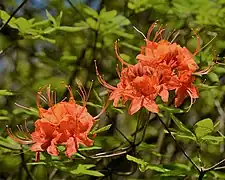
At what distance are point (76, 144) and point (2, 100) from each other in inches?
71.8

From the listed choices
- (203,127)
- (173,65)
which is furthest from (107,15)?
(203,127)

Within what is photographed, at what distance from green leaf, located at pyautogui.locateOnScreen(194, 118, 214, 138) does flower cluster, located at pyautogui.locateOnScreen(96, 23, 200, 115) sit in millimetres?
102

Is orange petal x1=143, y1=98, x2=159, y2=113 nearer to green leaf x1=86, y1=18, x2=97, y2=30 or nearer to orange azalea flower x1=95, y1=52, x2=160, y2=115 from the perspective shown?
orange azalea flower x1=95, y1=52, x2=160, y2=115

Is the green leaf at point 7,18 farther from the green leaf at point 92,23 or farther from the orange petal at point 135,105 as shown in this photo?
the orange petal at point 135,105

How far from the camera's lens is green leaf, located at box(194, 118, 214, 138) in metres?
1.95

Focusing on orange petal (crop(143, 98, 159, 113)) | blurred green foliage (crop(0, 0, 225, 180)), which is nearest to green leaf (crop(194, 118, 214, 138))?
blurred green foliage (crop(0, 0, 225, 180))

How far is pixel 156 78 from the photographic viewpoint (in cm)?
194

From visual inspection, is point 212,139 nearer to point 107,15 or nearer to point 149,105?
point 149,105

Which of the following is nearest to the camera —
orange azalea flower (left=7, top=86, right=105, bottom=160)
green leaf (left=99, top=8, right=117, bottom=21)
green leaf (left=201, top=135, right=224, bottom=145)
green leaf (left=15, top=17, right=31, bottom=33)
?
orange azalea flower (left=7, top=86, right=105, bottom=160)

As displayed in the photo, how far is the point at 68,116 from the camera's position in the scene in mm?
1861

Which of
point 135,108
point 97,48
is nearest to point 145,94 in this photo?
point 135,108

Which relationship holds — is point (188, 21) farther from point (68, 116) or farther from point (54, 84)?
point (68, 116)

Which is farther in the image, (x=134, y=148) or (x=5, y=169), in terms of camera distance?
(x=5, y=169)

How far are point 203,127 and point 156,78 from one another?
0.69ft
